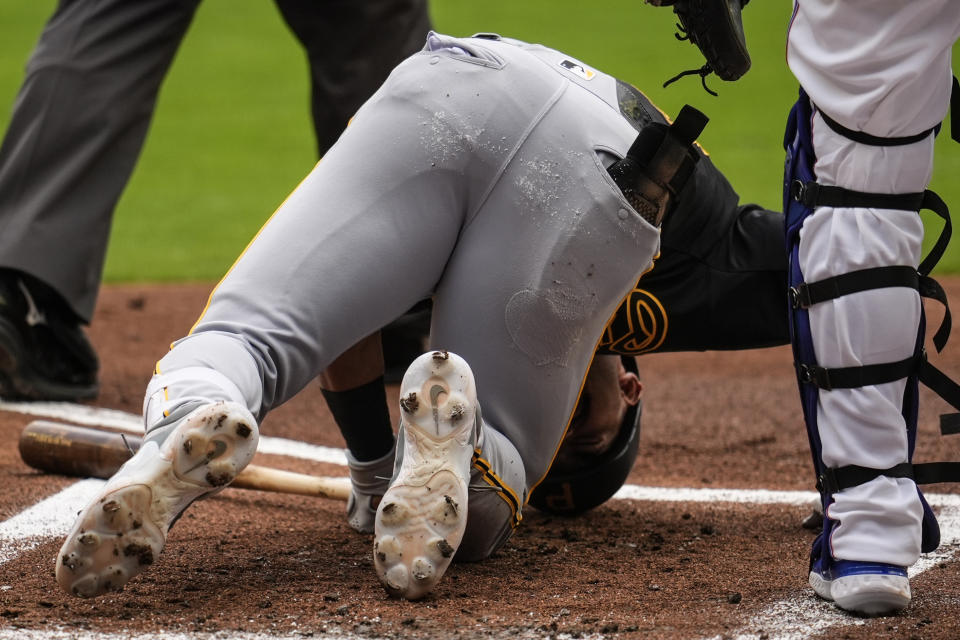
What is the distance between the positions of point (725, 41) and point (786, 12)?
1316cm

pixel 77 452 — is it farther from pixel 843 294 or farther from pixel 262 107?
pixel 262 107

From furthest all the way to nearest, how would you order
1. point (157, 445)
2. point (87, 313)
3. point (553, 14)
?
point (553, 14)
point (87, 313)
point (157, 445)

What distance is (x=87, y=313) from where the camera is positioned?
150 inches

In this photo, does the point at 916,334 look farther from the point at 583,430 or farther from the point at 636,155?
the point at 583,430

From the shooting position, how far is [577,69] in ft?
8.19

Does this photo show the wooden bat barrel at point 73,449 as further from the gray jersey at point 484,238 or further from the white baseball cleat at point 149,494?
the white baseball cleat at point 149,494

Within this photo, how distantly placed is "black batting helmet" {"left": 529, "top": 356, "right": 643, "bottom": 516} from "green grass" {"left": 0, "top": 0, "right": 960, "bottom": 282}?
3.79 metres

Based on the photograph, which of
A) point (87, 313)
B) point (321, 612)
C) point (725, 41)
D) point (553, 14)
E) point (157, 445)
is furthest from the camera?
point (553, 14)

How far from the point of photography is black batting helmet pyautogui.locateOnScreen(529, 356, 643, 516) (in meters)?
2.74

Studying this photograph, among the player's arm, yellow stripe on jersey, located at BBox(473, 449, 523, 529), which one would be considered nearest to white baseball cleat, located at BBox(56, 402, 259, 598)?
yellow stripe on jersey, located at BBox(473, 449, 523, 529)

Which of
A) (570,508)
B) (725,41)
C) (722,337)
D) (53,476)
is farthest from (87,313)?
(725,41)

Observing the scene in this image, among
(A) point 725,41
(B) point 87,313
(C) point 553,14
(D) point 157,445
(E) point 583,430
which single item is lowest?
(C) point 553,14

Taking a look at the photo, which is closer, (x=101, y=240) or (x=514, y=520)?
(x=514, y=520)

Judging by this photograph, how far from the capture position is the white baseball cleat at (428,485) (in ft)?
6.40
